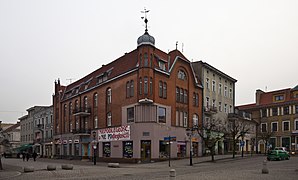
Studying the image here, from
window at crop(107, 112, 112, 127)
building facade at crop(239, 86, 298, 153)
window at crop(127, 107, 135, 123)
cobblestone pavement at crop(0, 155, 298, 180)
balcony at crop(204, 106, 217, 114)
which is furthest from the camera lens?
building facade at crop(239, 86, 298, 153)

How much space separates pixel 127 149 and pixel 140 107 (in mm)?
5425

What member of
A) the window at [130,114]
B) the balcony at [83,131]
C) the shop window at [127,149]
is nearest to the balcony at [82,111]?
the balcony at [83,131]

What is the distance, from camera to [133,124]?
4319 centimetres

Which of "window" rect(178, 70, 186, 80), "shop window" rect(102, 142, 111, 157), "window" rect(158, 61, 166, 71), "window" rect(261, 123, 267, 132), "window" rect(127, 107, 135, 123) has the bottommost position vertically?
"shop window" rect(102, 142, 111, 157)

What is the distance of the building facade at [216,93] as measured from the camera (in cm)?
5531

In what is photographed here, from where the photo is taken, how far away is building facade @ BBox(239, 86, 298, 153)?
71.2 metres

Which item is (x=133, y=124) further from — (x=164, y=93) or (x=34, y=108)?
(x=34, y=108)

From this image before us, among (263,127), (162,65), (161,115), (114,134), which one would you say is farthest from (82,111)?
(263,127)

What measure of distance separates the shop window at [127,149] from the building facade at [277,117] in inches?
1338

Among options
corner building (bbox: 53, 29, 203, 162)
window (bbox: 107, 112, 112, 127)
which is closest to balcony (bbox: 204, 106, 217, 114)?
corner building (bbox: 53, 29, 203, 162)

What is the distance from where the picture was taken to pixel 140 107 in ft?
142

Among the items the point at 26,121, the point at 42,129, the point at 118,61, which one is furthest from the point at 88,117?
the point at 26,121

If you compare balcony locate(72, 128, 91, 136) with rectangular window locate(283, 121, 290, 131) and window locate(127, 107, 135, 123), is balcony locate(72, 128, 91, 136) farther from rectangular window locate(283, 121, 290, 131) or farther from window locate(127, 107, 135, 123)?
rectangular window locate(283, 121, 290, 131)

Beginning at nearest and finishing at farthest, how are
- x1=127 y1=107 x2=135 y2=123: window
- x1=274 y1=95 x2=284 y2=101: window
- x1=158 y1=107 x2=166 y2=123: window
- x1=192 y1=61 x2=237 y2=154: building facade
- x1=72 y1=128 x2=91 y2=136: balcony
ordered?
x1=127 y1=107 x2=135 y2=123: window
x1=158 y1=107 x2=166 y2=123: window
x1=72 y1=128 x2=91 y2=136: balcony
x1=192 y1=61 x2=237 y2=154: building facade
x1=274 y1=95 x2=284 y2=101: window
